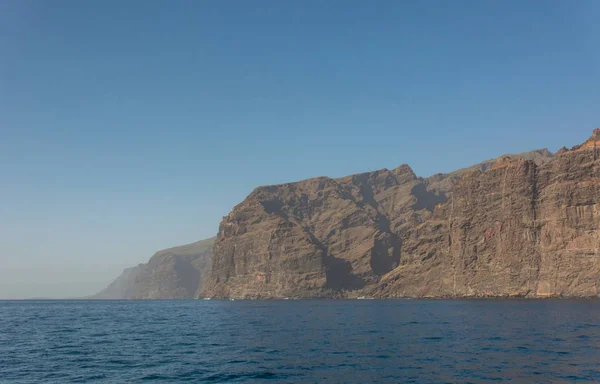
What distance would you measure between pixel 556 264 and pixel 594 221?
70.4 ft

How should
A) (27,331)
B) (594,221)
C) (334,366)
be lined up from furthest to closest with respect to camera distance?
(594,221) < (27,331) < (334,366)

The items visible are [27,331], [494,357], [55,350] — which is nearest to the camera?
[494,357]

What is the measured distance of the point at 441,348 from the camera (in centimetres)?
5656

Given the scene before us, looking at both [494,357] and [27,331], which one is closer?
[494,357]

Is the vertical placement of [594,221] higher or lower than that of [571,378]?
higher

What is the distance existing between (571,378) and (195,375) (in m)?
29.6

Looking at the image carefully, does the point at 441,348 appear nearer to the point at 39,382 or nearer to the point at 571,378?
the point at 571,378

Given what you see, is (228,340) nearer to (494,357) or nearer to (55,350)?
(55,350)

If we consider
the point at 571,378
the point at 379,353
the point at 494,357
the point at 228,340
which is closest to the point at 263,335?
the point at 228,340

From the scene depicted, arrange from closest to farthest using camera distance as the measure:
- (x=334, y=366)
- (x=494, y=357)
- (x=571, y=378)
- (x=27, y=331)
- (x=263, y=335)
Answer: (x=571, y=378)
(x=334, y=366)
(x=494, y=357)
(x=263, y=335)
(x=27, y=331)

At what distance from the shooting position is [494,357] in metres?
49.5

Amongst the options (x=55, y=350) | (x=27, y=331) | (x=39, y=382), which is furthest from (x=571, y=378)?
(x=27, y=331)

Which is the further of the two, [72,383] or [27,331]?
[27,331]

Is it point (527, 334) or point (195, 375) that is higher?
point (195, 375)
